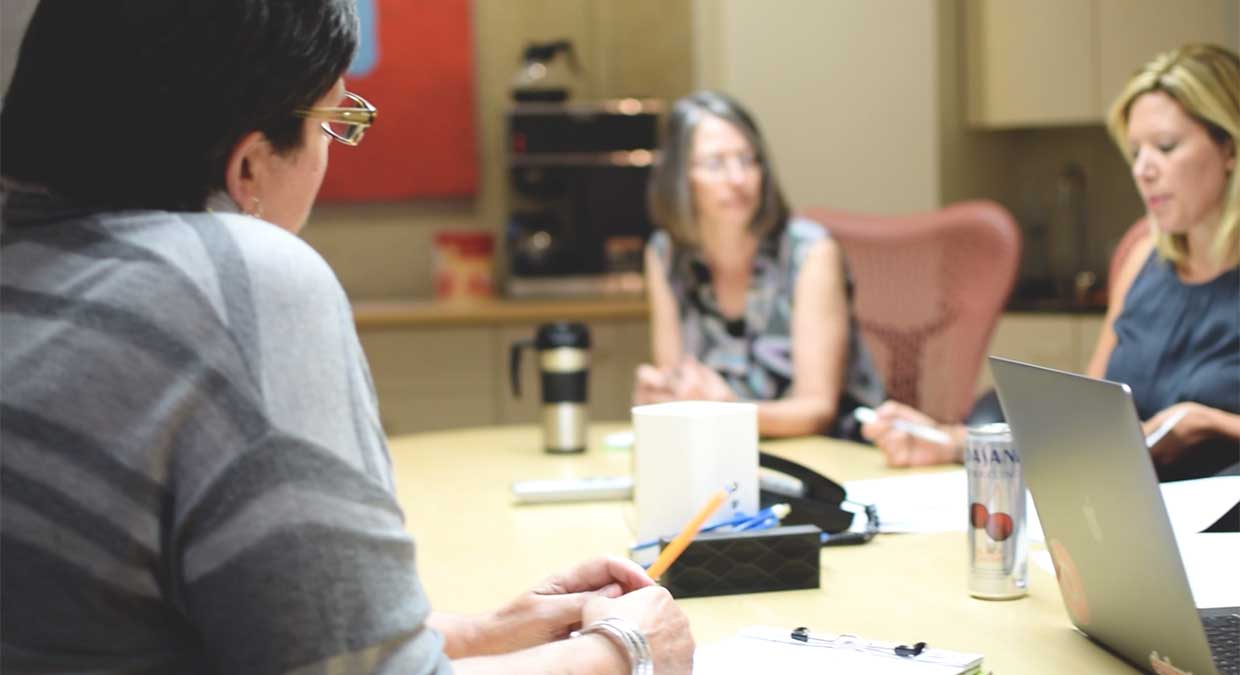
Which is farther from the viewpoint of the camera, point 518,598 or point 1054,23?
point 1054,23

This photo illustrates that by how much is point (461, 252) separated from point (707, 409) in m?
3.23

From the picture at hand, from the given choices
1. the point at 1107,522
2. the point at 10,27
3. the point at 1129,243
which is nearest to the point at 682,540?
the point at 1107,522

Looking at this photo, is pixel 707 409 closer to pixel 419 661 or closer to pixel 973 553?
pixel 973 553

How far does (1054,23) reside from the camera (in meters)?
4.29

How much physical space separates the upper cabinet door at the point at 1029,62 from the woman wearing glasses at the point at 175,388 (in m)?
3.78

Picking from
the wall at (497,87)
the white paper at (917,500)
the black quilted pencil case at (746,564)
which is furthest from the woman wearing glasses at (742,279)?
the wall at (497,87)

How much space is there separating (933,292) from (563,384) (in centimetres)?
99

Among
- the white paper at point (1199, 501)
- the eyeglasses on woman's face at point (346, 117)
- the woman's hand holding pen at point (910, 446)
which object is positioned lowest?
the woman's hand holding pen at point (910, 446)

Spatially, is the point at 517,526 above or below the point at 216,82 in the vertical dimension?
below

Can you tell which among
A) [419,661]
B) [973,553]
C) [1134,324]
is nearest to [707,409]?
[973,553]

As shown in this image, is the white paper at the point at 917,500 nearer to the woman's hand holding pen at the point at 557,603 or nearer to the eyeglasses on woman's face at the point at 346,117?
the woman's hand holding pen at the point at 557,603

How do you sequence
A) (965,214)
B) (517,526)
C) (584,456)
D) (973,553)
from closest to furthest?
(973,553)
(517,526)
(584,456)
(965,214)

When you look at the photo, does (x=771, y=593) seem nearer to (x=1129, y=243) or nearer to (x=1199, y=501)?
(x=1199, y=501)

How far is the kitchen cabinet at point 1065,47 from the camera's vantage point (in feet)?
13.4
